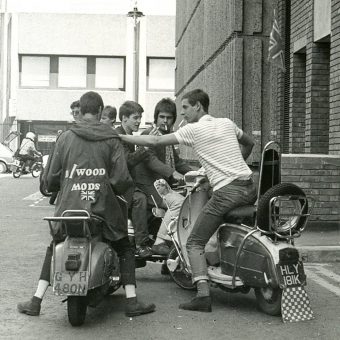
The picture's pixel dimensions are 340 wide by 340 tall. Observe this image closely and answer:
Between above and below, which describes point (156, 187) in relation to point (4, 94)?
below

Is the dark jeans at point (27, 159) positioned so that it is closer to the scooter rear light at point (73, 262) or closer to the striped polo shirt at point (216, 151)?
the striped polo shirt at point (216, 151)

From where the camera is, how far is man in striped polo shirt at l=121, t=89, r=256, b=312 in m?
6.65

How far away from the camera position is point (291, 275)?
20.8ft

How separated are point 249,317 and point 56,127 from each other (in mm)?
43616

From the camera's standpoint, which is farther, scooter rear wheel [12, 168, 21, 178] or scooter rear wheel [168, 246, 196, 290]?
scooter rear wheel [12, 168, 21, 178]

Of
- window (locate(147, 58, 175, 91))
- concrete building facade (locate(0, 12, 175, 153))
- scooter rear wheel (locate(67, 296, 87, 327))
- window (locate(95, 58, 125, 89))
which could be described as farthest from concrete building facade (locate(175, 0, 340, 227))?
window (locate(147, 58, 175, 91))

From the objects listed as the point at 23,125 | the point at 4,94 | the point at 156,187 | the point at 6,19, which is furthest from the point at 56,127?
the point at 156,187

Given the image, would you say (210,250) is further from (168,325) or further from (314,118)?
(314,118)

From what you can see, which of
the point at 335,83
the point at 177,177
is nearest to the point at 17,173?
the point at 335,83

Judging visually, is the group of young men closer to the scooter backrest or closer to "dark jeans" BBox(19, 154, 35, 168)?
the scooter backrest

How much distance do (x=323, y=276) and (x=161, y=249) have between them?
1.84 m

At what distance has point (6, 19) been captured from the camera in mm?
53156

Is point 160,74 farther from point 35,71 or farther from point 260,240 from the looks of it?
point 260,240

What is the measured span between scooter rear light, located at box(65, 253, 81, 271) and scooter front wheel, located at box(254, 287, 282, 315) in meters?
1.54
